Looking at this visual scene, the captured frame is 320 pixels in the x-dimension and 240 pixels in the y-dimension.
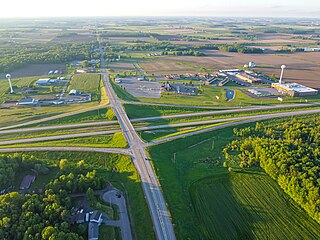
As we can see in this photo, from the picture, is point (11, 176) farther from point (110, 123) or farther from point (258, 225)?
point (258, 225)

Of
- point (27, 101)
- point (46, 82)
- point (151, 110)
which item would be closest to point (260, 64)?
point (151, 110)

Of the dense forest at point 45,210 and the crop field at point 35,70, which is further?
the crop field at point 35,70

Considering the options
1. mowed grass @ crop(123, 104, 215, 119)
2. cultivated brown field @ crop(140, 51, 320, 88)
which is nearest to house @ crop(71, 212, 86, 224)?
mowed grass @ crop(123, 104, 215, 119)

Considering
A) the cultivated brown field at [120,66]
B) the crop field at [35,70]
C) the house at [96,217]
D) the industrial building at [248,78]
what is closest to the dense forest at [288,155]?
the house at [96,217]

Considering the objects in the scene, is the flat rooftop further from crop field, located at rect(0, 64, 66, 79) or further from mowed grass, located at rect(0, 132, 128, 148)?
crop field, located at rect(0, 64, 66, 79)

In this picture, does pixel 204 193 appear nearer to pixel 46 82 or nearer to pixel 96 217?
pixel 96 217

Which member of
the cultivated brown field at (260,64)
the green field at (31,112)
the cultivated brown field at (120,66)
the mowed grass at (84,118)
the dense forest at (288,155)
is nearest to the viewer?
the dense forest at (288,155)

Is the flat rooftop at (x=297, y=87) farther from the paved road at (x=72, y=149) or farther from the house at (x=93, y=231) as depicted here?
the house at (x=93, y=231)

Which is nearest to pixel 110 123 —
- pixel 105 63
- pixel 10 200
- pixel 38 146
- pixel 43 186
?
pixel 38 146

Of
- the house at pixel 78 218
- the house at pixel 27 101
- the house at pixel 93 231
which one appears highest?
the house at pixel 27 101
